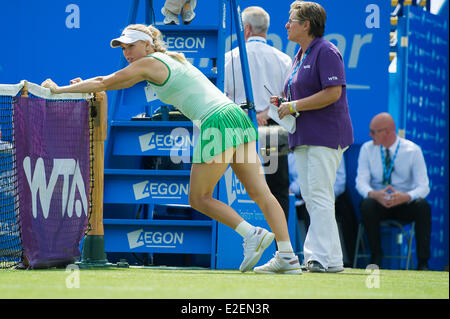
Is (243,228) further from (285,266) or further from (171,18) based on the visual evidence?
(171,18)

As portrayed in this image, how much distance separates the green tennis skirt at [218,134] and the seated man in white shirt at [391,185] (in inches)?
137

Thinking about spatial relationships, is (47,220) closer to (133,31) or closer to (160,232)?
(160,232)

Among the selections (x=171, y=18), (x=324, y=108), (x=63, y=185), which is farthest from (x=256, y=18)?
(x=63, y=185)

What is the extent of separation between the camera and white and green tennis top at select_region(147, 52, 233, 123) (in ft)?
17.2

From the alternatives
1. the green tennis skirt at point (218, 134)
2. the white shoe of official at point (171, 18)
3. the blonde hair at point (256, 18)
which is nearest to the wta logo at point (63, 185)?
the green tennis skirt at point (218, 134)

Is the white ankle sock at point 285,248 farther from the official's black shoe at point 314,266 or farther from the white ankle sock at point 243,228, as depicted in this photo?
the official's black shoe at point 314,266

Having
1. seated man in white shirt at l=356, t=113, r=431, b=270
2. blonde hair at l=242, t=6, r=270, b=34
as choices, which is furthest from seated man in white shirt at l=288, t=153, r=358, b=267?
blonde hair at l=242, t=6, r=270, b=34

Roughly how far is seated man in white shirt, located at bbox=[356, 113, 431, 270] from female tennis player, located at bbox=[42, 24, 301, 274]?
124 inches

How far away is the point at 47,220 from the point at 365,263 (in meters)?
4.70

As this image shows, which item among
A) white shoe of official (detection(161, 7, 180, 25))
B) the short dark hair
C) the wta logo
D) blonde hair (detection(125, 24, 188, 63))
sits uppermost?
white shoe of official (detection(161, 7, 180, 25))

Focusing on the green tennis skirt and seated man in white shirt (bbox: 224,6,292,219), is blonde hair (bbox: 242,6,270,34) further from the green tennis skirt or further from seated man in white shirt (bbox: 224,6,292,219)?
the green tennis skirt

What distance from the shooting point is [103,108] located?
594cm

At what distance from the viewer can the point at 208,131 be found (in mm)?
5191
